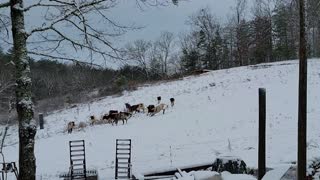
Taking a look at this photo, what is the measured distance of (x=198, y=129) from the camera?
21.7 meters

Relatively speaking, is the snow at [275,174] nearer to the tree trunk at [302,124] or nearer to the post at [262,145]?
the post at [262,145]

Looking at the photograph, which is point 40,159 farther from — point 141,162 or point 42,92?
point 42,92

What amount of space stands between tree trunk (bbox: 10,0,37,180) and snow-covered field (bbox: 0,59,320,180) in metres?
5.46

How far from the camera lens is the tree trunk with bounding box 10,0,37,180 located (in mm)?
9117

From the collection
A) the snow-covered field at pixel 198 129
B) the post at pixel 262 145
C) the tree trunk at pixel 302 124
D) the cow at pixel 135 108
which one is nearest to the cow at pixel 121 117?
the snow-covered field at pixel 198 129

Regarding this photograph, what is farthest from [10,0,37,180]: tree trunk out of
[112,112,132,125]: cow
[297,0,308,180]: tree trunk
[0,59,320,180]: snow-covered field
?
[112,112,132,125]: cow

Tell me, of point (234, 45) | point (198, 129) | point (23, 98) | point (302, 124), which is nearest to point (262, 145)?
point (302, 124)

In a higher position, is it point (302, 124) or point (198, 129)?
point (302, 124)

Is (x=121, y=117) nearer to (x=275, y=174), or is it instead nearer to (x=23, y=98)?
(x=23, y=98)

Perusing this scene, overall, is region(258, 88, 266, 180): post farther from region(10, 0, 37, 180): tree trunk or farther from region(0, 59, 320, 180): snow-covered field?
region(10, 0, 37, 180): tree trunk

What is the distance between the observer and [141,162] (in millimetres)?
16281

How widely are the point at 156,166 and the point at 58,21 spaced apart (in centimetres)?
689

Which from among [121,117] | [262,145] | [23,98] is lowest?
[121,117]

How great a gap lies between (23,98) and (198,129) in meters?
13.4
